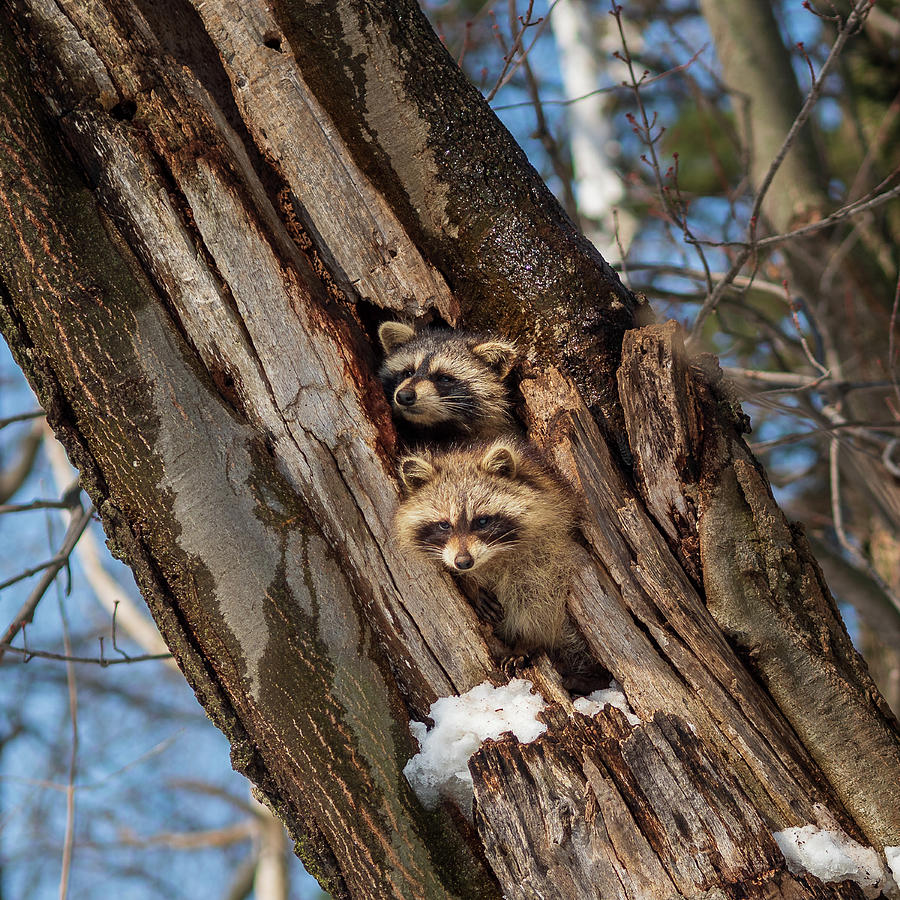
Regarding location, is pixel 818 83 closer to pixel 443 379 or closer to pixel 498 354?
pixel 498 354

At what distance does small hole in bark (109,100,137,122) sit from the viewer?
10.0ft

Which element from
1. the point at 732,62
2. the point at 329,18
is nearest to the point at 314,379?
the point at 329,18

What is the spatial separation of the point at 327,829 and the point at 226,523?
957mm

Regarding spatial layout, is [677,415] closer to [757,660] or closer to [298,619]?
[757,660]

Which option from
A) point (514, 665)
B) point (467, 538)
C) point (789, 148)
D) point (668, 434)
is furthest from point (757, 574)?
point (789, 148)

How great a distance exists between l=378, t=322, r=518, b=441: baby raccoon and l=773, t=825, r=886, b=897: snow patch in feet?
6.39

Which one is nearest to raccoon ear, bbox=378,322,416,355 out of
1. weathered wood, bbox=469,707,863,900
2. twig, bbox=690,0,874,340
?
twig, bbox=690,0,874,340

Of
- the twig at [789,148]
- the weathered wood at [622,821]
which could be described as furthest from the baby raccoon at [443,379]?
the weathered wood at [622,821]

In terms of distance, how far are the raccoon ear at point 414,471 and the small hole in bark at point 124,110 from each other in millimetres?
1509

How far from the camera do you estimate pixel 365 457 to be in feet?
10.4

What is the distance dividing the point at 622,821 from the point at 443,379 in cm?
201

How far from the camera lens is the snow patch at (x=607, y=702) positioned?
2.79 m

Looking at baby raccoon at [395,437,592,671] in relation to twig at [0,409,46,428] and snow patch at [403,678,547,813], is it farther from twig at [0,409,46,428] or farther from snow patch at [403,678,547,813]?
twig at [0,409,46,428]

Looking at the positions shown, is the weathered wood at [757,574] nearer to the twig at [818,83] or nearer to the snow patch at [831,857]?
the snow patch at [831,857]
